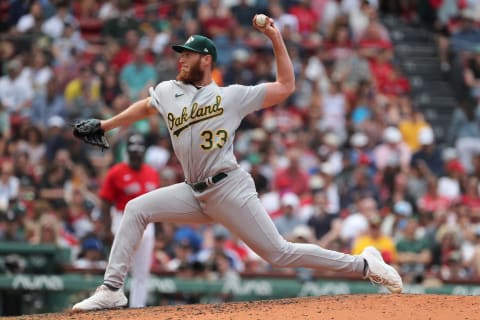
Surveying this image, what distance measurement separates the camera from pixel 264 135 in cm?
1591

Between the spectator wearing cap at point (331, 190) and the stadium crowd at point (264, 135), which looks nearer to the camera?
the stadium crowd at point (264, 135)

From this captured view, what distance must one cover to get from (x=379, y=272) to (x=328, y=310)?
670 millimetres

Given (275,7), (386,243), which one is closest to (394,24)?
(275,7)

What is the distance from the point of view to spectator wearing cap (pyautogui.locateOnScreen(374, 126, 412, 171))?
16047 millimetres

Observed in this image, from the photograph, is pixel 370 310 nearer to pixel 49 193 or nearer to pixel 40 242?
pixel 40 242

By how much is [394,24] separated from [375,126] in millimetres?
3941

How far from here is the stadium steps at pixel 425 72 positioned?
18.1 meters

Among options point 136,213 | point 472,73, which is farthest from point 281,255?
point 472,73

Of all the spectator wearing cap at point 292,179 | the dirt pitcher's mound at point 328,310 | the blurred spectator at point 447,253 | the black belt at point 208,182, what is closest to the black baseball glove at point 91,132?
the black belt at point 208,182

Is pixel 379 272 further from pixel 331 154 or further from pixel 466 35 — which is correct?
pixel 466 35

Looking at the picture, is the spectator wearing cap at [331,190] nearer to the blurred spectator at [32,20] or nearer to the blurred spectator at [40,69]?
the blurred spectator at [40,69]

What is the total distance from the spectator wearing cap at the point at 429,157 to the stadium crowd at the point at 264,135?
0.07 feet

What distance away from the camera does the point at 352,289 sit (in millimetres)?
12781

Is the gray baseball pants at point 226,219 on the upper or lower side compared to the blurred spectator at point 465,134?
lower
